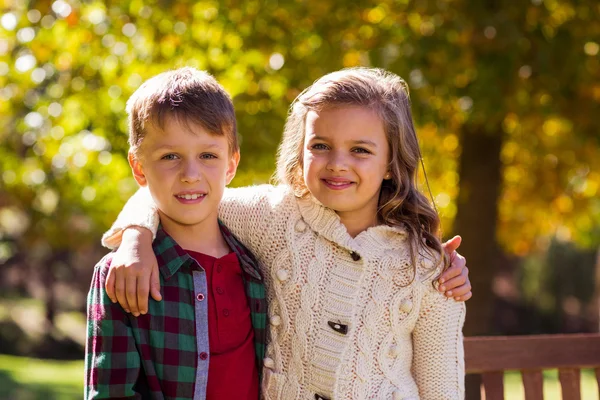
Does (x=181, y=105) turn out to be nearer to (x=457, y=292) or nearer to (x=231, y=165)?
(x=231, y=165)

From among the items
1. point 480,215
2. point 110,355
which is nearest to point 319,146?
point 110,355

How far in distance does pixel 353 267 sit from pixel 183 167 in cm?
71

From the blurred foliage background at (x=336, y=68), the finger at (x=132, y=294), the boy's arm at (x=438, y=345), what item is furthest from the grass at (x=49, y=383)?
the finger at (x=132, y=294)

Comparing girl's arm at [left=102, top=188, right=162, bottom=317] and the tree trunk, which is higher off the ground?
the tree trunk

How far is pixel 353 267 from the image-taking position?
104 inches

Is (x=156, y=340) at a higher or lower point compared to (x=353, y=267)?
lower

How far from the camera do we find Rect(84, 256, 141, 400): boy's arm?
7.13ft

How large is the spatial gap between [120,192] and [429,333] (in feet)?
12.7

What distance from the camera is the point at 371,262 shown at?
264 centimetres

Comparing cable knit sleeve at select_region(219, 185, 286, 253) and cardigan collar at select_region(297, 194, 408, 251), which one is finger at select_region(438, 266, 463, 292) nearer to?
cardigan collar at select_region(297, 194, 408, 251)

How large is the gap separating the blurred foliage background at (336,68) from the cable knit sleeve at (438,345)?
6.99 ft

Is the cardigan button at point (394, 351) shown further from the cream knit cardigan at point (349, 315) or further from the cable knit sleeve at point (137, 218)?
the cable knit sleeve at point (137, 218)

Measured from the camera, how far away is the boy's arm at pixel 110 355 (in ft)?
7.13

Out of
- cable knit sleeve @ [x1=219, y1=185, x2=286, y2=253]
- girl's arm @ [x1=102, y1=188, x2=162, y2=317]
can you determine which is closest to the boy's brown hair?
girl's arm @ [x1=102, y1=188, x2=162, y2=317]
